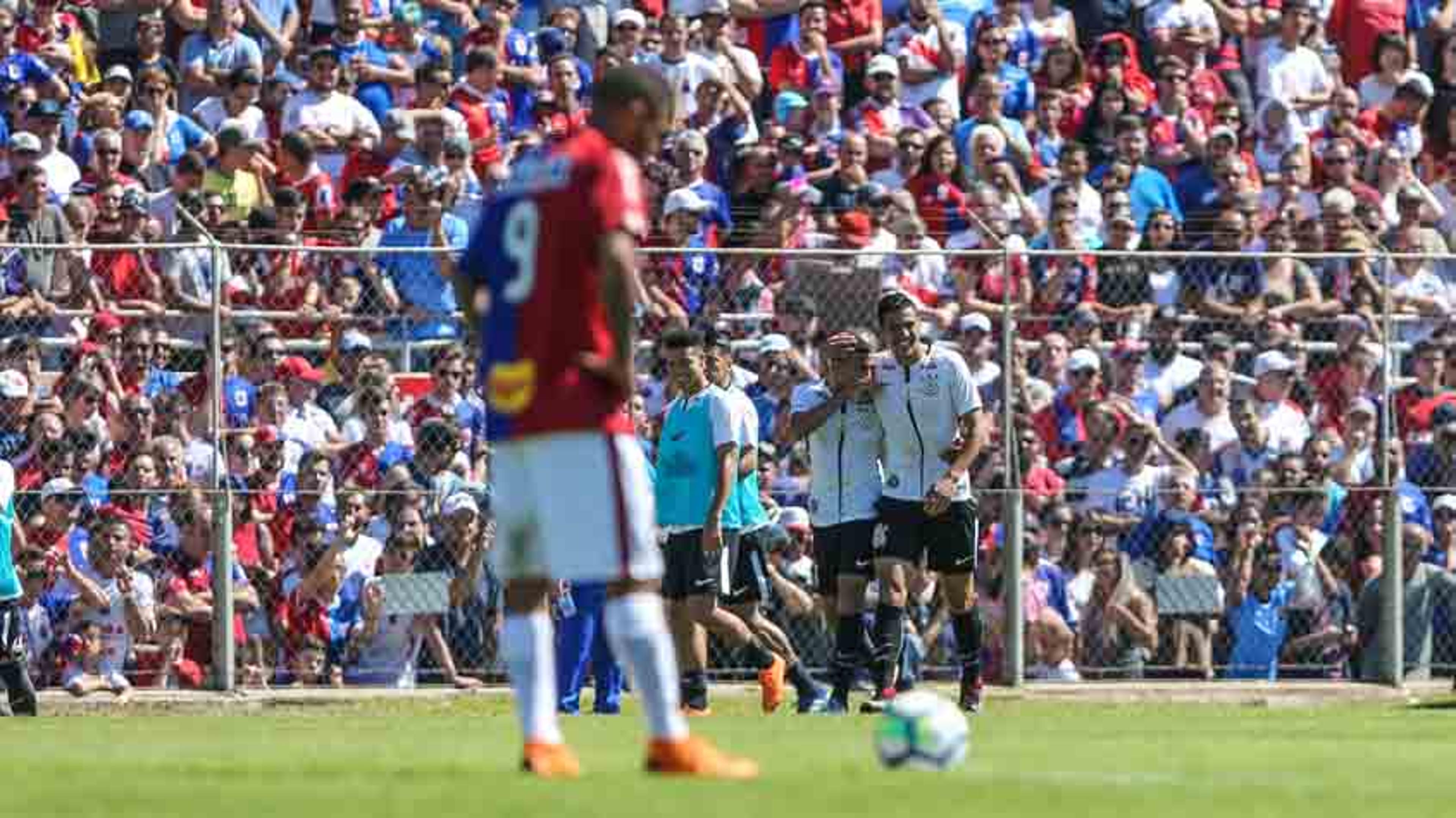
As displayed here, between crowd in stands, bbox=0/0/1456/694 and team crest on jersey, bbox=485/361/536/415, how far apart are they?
10.1m

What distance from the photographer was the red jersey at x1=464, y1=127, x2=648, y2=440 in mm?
10273

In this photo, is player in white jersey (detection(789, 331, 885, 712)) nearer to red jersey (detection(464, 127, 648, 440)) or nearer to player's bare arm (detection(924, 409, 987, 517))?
player's bare arm (detection(924, 409, 987, 517))

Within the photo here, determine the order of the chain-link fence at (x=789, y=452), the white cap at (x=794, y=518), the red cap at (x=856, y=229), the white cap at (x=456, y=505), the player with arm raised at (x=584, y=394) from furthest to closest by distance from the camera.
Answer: the red cap at (x=856, y=229), the white cap at (x=794, y=518), the white cap at (x=456, y=505), the chain-link fence at (x=789, y=452), the player with arm raised at (x=584, y=394)

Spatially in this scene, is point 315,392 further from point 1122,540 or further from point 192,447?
point 1122,540

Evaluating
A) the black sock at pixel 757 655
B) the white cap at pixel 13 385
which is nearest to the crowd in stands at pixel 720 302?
the white cap at pixel 13 385

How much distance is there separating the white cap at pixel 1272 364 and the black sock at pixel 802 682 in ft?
16.8

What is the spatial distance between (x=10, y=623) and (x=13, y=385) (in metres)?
1.84

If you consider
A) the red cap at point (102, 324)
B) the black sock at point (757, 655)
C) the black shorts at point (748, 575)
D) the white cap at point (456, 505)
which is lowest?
the black sock at point (757, 655)

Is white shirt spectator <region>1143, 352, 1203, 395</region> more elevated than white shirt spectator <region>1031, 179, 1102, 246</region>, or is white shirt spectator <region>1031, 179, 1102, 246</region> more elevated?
white shirt spectator <region>1031, 179, 1102, 246</region>

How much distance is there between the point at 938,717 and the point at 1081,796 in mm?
912

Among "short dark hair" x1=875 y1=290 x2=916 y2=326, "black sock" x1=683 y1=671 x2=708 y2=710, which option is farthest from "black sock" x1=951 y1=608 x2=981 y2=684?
"short dark hair" x1=875 y1=290 x2=916 y2=326

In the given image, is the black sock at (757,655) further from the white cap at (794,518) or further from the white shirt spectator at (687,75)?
the white shirt spectator at (687,75)

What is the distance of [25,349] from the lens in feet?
66.0

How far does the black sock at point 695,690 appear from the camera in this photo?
19.2m
